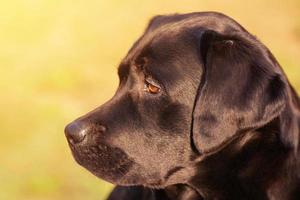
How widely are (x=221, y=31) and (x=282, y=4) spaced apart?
13.5ft

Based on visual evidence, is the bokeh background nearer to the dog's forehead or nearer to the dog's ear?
the dog's forehead

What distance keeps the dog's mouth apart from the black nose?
0.15 ft

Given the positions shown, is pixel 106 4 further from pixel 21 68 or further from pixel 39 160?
pixel 39 160

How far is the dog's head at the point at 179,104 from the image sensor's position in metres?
3.00

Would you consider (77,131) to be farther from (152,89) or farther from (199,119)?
(199,119)

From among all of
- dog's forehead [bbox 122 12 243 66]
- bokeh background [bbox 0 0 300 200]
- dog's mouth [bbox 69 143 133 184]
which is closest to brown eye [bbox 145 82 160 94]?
dog's forehead [bbox 122 12 243 66]

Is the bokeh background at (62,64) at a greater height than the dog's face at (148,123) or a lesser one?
lesser

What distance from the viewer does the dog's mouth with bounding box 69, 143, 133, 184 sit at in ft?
10.3

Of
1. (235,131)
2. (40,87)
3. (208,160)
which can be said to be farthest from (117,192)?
(40,87)

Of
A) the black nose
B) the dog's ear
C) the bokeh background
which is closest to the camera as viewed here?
the dog's ear

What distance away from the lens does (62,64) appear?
6.42 meters

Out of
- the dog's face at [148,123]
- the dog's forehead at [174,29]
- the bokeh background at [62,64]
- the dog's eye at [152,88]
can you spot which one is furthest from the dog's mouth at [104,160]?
the bokeh background at [62,64]

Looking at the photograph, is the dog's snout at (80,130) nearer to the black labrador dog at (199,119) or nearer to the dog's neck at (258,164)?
the black labrador dog at (199,119)

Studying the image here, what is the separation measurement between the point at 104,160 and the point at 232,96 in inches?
23.4
